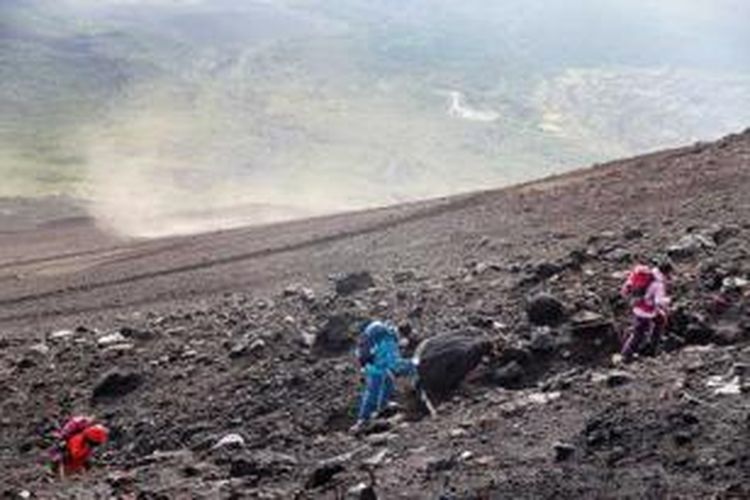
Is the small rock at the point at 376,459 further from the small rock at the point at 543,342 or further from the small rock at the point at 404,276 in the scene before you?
the small rock at the point at 404,276

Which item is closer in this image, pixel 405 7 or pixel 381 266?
pixel 381 266

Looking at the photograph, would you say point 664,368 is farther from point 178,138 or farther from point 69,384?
point 178,138

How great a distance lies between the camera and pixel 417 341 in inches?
544

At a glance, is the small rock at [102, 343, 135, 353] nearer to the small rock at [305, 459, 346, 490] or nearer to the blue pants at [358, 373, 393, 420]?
the blue pants at [358, 373, 393, 420]

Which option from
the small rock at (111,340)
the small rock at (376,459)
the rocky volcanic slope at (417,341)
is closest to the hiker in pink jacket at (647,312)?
the rocky volcanic slope at (417,341)

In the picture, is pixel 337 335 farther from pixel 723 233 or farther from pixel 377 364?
pixel 723 233

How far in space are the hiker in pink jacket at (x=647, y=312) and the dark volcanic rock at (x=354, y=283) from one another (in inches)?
199

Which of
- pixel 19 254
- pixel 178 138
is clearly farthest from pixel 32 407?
pixel 178 138

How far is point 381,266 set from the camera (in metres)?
18.4

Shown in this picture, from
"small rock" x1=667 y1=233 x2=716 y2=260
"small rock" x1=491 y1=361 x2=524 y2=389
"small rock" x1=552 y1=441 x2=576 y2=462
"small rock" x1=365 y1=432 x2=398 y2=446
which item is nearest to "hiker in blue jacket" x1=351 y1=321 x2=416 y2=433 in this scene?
"small rock" x1=491 y1=361 x2=524 y2=389

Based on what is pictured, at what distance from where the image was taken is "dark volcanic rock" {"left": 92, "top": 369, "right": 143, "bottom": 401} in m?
15.1

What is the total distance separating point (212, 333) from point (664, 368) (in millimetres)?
7087

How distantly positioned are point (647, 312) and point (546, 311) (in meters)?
1.50

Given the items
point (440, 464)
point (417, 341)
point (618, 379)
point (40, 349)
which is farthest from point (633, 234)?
point (40, 349)
